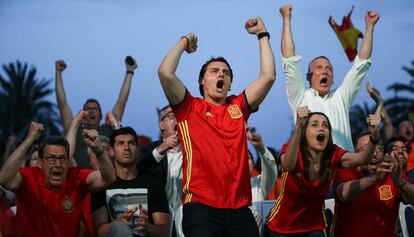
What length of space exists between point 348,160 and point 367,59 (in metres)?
1.54

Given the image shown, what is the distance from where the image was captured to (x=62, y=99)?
10156 millimetres

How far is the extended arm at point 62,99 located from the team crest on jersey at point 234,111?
12.3 feet

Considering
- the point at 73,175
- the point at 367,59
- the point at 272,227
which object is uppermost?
the point at 367,59

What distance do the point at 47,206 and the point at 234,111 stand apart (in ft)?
6.60

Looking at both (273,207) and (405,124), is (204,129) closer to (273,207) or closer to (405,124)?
(273,207)

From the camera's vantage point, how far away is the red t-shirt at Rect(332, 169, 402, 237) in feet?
25.2

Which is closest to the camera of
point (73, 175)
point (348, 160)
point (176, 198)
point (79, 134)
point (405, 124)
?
point (348, 160)

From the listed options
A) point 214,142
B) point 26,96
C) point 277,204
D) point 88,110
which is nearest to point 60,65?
point 88,110

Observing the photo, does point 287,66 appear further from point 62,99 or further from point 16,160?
point 62,99

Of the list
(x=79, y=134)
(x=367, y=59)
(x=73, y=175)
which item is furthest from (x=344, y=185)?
(x=79, y=134)

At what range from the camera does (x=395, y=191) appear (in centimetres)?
782

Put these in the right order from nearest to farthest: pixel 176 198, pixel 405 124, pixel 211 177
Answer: pixel 211 177
pixel 176 198
pixel 405 124

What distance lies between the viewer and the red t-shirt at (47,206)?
7465mm

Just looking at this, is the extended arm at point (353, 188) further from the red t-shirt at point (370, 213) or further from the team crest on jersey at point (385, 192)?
the team crest on jersey at point (385, 192)
